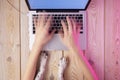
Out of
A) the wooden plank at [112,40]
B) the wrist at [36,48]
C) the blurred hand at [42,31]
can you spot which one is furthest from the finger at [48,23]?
the wooden plank at [112,40]

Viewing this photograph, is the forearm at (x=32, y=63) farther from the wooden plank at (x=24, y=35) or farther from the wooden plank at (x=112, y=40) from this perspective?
the wooden plank at (x=112, y=40)

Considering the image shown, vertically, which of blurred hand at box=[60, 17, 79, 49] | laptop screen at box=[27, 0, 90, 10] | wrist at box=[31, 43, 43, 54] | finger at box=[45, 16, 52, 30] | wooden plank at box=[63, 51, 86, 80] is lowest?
wooden plank at box=[63, 51, 86, 80]

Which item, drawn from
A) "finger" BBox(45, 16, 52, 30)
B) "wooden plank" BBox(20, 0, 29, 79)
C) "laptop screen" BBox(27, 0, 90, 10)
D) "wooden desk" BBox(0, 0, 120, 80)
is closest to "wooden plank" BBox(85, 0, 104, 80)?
"wooden desk" BBox(0, 0, 120, 80)

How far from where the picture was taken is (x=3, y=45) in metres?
1.54

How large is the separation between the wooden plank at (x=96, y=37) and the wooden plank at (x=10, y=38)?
1.50 feet

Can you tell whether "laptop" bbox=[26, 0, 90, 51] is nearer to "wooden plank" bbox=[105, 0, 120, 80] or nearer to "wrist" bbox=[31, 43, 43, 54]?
"wrist" bbox=[31, 43, 43, 54]

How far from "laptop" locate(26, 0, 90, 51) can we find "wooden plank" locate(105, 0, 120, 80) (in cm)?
16

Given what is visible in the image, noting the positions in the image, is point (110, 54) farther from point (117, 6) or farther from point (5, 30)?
point (5, 30)

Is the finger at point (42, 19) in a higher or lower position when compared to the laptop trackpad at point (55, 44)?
higher

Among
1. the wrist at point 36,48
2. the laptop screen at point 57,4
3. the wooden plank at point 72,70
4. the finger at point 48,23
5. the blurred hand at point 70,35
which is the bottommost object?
the wooden plank at point 72,70

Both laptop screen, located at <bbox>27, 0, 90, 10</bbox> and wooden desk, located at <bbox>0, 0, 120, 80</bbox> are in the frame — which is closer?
laptop screen, located at <bbox>27, 0, 90, 10</bbox>

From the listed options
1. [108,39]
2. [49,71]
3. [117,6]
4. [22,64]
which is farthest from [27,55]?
[117,6]

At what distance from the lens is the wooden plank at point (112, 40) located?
153cm

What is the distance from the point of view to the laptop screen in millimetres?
1369
